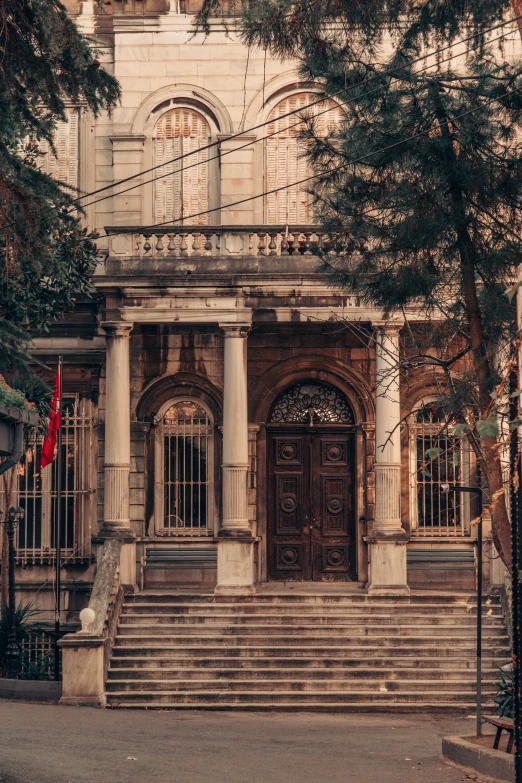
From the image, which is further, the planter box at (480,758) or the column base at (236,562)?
the column base at (236,562)

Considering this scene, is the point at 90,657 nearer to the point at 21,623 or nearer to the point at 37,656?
the point at 37,656

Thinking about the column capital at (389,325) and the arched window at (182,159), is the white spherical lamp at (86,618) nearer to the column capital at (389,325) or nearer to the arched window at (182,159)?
the column capital at (389,325)

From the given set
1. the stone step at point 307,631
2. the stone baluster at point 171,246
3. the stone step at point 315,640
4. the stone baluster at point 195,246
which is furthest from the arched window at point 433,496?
the stone baluster at point 171,246

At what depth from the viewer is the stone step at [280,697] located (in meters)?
18.7

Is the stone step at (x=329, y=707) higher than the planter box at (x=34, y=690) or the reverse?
the reverse

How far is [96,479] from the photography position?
917 inches

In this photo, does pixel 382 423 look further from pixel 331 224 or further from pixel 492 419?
pixel 492 419

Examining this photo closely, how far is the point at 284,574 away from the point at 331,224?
32.5 ft

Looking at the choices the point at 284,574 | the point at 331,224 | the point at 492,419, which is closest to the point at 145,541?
the point at 284,574

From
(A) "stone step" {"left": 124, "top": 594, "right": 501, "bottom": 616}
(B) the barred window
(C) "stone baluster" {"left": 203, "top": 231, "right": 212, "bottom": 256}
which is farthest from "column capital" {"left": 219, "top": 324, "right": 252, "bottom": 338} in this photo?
(A) "stone step" {"left": 124, "top": 594, "right": 501, "bottom": 616}

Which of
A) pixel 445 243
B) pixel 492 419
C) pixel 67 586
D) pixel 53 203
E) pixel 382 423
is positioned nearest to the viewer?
pixel 492 419

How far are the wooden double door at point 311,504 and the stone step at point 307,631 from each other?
2926 millimetres

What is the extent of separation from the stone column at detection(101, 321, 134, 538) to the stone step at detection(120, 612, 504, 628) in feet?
5.91

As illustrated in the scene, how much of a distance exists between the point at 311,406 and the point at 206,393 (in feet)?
6.07
